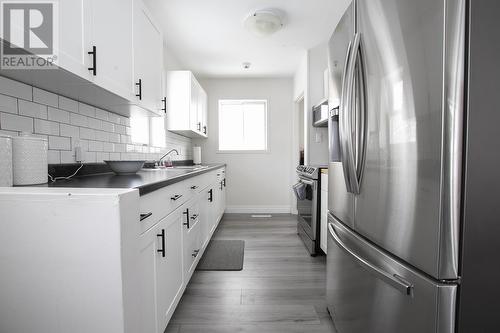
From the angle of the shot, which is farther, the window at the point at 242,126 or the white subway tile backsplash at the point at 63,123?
the window at the point at 242,126

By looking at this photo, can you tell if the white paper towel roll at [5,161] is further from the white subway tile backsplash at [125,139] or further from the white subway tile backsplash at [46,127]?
the white subway tile backsplash at [125,139]

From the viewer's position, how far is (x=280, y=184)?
4.74m

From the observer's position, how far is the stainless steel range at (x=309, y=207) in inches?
103

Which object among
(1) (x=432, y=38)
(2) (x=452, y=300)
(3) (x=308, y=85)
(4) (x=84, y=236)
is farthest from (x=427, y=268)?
(3) (x=308, y=85)

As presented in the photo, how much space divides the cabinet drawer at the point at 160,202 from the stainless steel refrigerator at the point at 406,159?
0.94 metres

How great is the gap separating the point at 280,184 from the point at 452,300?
403 centimetres

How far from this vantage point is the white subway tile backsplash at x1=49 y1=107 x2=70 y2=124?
141 centimetres

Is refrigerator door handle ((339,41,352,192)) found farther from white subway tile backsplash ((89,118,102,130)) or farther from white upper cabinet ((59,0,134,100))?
white subway tile backsplash ((89,118,102,130))

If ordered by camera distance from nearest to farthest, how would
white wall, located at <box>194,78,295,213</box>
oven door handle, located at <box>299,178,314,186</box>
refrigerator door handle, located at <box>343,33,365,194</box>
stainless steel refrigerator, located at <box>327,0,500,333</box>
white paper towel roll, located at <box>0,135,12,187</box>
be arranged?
stainless steel refrigerator, located at <box>327,0,500,333</box> < white paper towel roll, located at <box>0,135,12,187</box> < refrigerator door handle, located at <box>343,33,365,194</box> < oven door handle, located at <box>299,178,314,186</box> < white wall, located at <box>194,78,295,213</box>

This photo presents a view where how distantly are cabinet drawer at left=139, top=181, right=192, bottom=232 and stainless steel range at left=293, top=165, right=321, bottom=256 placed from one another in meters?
1.46

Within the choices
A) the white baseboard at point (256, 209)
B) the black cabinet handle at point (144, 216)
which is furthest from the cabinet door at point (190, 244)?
the white baseboard at point (256, 209)

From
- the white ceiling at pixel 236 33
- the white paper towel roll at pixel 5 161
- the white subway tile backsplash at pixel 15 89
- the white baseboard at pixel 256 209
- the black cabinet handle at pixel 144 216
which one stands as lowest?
the white baseboard at pixel 256 209

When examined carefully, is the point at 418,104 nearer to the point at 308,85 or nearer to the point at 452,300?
the point at 452,300

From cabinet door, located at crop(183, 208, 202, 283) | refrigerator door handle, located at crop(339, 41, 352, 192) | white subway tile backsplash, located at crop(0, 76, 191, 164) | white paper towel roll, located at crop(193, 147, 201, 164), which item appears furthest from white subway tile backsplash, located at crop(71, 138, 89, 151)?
white paper towel roll, located at crop(193, 147, 201, 164)
